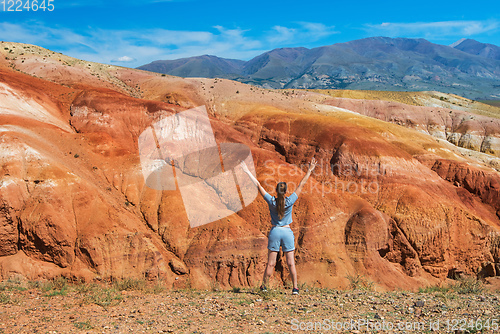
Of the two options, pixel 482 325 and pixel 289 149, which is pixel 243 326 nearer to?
Result: pixel 482 325

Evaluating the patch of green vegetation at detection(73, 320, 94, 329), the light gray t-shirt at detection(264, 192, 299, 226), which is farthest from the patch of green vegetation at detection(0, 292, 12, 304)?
the light gray t-shirt at detection(264, 192, 299, 226)

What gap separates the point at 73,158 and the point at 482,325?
20099mm

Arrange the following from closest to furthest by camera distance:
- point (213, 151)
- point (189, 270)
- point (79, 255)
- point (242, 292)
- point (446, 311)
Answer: point (446, 311)
point (242, 292)
point (79, 255)
point (189, 270)
point (213, 151)

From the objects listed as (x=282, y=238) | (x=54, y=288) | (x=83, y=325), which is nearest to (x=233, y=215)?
(x=54, y=288)

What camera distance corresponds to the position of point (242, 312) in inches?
261

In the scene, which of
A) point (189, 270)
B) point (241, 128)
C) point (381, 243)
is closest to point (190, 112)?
point (241, 128)

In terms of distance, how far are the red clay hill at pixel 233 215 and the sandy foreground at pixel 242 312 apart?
26.0ft

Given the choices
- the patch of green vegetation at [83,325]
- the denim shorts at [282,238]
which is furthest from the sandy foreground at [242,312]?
the denim shorts at [282,238]

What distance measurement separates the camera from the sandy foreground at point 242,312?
5891mm

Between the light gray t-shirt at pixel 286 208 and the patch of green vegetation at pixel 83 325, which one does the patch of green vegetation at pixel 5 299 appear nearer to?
the patch of green vegetation at pixel 83 325

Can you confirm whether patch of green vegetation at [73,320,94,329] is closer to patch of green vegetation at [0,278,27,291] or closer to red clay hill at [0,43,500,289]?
patch of green vegetation at [0,278,27,291]

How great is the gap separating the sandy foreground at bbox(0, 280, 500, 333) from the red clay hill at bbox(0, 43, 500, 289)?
7.92 meters

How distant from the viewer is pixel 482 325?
564 cm

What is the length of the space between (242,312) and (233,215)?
44.0 ft
